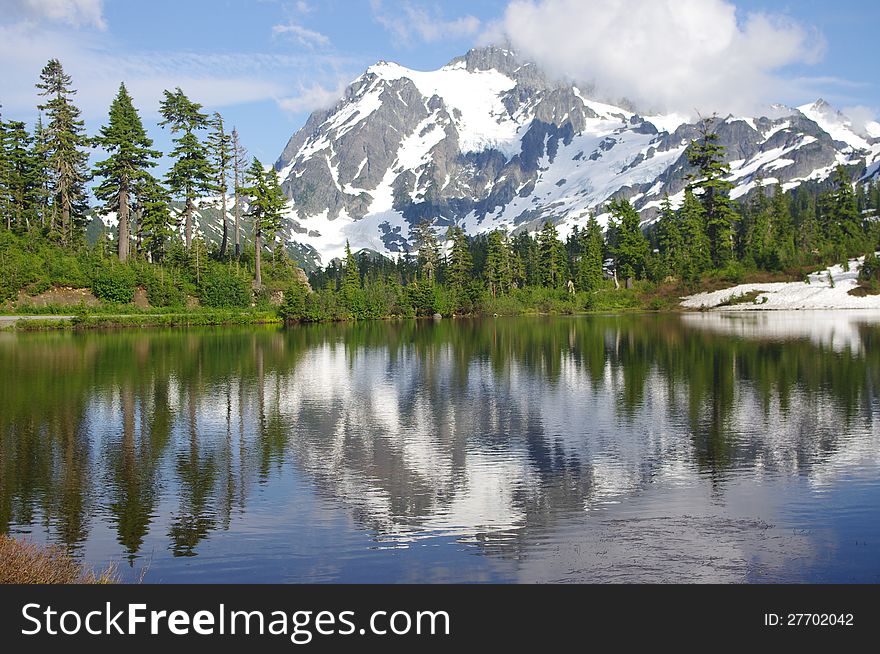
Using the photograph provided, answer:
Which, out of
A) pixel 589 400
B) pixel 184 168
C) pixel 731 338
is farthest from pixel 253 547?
pixel 184 168

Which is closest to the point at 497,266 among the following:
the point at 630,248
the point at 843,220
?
the point at 630,248

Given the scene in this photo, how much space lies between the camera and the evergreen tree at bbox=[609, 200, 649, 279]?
131 m

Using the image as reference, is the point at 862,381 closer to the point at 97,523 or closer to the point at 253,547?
the point at 253,547

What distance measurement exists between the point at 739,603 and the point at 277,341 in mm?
53351

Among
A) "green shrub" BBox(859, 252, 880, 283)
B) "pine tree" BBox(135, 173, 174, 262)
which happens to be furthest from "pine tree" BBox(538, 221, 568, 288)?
"pine tree" BBox(135, 173, 174, 262)

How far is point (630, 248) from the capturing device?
131 metres

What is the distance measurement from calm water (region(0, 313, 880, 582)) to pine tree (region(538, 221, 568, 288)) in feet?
325

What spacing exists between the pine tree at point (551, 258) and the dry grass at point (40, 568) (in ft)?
415

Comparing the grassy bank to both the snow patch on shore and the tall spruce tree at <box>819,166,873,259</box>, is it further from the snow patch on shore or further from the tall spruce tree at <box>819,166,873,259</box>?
the tall spruce tree at <box>819,166,873,259</box>

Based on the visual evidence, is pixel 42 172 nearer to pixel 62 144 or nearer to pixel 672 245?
pixel 62 144

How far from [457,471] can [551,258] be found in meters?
121

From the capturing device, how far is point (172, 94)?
9194cm

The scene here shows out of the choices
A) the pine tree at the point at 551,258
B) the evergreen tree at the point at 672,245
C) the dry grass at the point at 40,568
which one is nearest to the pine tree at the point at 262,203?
the pine tree at the point at 551,258

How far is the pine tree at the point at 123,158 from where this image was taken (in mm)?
84500
